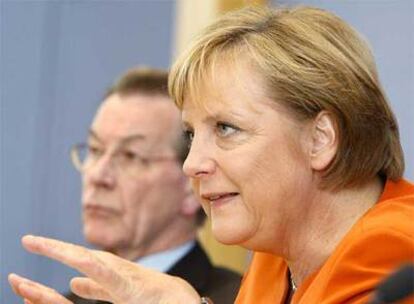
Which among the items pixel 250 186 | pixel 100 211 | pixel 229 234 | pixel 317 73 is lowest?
pixel 100 211

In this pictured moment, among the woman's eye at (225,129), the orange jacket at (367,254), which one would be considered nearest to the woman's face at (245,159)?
the woman's eye at (225,129)

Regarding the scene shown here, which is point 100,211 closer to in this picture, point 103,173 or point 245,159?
point 103,173

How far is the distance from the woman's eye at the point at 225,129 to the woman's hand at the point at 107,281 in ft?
1.08

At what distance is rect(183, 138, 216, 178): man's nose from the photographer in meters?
1.87

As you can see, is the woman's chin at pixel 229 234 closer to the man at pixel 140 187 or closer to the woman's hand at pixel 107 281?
the woman's hand at pixel 107 281

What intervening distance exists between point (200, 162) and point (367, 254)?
391 millimetres

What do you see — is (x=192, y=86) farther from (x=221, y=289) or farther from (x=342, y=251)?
(x=221, y=289)

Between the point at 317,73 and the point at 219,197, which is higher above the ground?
the point at 317,73

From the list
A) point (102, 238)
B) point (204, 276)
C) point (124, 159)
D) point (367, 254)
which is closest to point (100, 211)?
point (102, 238)

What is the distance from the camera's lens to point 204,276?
9.63ft

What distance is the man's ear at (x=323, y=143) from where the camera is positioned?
1868 mm

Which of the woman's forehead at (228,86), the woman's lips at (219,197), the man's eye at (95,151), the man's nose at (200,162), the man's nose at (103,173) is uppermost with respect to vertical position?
the woman's forehead at (228,86)

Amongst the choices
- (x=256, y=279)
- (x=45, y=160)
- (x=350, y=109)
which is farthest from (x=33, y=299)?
(x=45, y=160)

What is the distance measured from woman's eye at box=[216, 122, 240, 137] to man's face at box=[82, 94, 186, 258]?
4.30 feet
